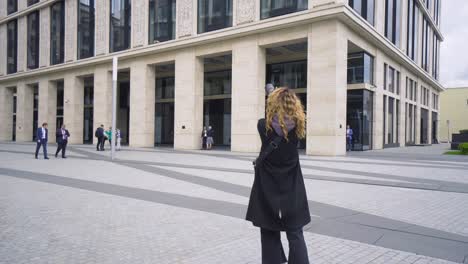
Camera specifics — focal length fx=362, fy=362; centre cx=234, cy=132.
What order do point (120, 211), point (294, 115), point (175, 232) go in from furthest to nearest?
point (120, 211) < point (175, 232) < point (294, 115)

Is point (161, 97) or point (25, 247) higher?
point (161, 97)

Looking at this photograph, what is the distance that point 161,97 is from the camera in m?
38.0

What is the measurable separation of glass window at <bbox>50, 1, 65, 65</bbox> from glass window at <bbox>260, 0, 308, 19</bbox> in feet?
76.6

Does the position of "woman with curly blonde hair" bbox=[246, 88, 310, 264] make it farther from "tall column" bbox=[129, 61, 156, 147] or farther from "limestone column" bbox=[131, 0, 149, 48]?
"limestone column" bbox=[131, 0, 149, 48]

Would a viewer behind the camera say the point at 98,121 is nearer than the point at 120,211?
No

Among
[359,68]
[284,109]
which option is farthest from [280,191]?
[359,68]

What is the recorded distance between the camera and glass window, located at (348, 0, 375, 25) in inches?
895

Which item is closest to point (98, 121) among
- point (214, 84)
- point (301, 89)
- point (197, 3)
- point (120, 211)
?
point (214, 84)

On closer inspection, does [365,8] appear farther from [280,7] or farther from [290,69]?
[290,69]

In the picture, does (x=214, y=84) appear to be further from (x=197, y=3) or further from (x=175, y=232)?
(x=175, y=232)

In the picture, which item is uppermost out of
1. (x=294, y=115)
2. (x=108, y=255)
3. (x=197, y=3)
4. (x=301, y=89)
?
(x=197, y=3)

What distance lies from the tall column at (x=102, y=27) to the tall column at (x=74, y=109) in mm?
5099

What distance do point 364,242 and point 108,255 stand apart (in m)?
3.24

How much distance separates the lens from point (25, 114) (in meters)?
41.1
